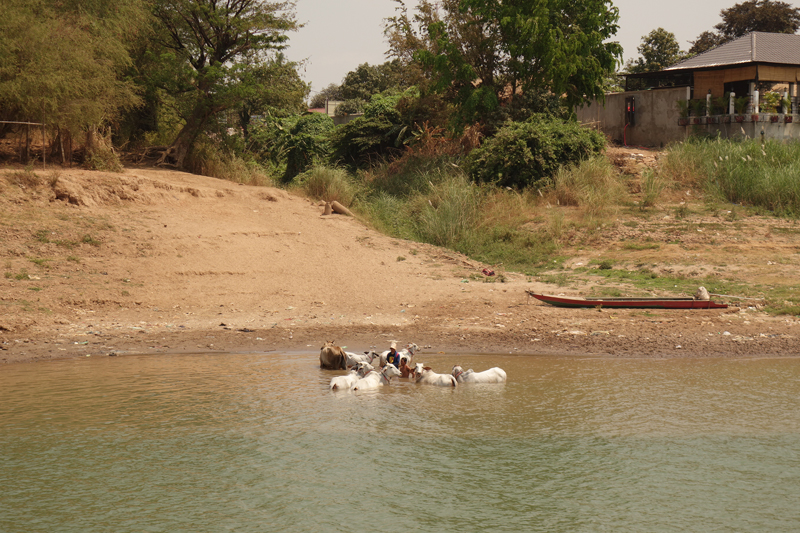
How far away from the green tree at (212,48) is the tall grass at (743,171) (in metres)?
11.8

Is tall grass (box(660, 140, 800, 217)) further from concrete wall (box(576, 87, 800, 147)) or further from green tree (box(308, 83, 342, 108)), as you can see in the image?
green tree (box(308, 83, 342, 108))

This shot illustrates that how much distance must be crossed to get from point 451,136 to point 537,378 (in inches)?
626

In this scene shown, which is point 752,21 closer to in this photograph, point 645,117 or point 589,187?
point 645,117

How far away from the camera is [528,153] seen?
17.6m

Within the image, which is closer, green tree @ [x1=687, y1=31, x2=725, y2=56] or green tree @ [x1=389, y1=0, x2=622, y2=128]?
green tree @ [x1=389, y1=0, x2=622, y2=128]

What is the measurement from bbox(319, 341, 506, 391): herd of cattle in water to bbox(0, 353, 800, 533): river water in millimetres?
132

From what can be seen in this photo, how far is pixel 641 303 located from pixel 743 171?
895cm

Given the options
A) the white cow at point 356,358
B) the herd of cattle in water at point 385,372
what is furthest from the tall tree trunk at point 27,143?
the white cow at point 356,358

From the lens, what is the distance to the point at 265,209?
16.0m

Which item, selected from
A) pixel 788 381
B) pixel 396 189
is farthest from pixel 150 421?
pixel 396 189

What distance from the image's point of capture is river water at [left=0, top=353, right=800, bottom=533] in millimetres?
4375

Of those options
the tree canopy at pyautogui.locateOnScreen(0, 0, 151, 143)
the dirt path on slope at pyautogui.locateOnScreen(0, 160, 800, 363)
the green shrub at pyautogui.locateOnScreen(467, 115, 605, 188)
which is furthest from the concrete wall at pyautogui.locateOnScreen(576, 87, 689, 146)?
the tree canopy at pyautogui.locateOnScreen(0, 0, 151, 143)

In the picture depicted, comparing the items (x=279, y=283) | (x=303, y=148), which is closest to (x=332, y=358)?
(x=279, y=283)

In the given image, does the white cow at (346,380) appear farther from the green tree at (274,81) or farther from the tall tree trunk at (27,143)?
the green tree at (274,81)
